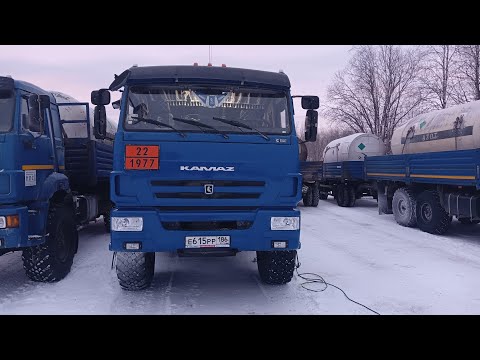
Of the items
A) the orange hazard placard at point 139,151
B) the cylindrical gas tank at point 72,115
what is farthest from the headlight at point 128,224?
the cylindrical gas tank at point 72,115

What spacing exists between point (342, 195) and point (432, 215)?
6.96 metres

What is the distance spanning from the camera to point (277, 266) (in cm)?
537

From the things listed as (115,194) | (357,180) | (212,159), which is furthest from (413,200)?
(115,194)

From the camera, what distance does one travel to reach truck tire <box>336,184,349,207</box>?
1611 cm

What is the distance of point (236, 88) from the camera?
5.05 metres

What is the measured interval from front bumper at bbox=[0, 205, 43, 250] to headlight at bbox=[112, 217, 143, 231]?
1225 millimetres

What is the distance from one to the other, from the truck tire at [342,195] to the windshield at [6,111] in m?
13.3

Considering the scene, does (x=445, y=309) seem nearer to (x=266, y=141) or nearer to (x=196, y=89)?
(x=266, y=141)

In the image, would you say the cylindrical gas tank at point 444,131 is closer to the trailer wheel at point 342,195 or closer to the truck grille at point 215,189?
the trailer wheel at point 342,195

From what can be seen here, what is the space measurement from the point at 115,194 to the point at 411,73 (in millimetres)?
32790

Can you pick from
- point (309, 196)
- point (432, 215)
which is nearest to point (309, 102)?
point (432, 215)

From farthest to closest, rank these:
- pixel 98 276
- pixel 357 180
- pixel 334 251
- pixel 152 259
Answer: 1. pixel 357 180
2. pixel 334 251
3. pixel 98 276
4. pixel 152 259

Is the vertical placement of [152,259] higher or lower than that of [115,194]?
lower

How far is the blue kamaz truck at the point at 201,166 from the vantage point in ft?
15.1
